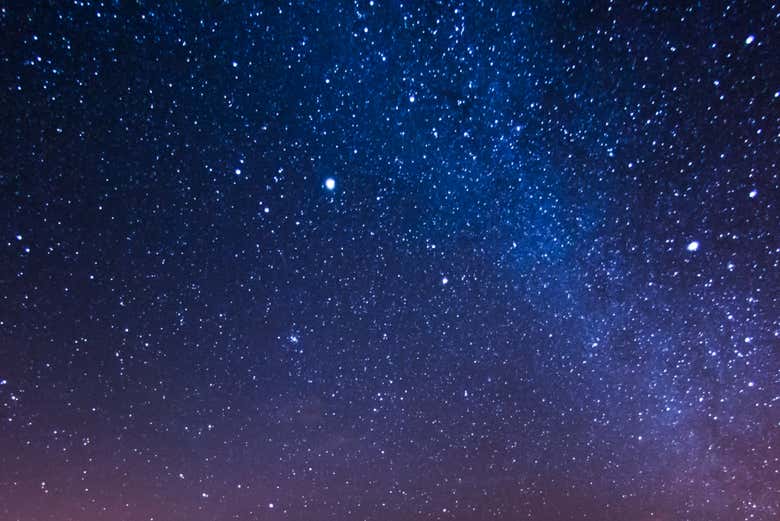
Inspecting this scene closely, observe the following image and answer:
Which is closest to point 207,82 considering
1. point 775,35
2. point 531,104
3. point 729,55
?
point 531,104

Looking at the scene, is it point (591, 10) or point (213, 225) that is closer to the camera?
point (591, 10)

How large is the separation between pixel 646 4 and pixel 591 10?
227 mm

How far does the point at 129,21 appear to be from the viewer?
150 centimetres

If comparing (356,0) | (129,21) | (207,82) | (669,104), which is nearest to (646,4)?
(669,104)

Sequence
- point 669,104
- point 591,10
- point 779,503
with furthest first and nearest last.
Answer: point 779,503
point 669,104
point 591,10

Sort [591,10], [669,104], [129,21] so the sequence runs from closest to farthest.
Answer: [129,21]
[591,10]
[669,104]

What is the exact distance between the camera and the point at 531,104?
71.8 inches

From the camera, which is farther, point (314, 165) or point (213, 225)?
point (213, 225)

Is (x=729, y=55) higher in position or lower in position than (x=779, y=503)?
higher

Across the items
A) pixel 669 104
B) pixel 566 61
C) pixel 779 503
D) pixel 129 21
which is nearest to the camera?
pixel 129 21

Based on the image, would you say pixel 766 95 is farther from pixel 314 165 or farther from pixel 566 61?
pixel 314 165

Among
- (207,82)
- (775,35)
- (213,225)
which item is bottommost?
(213,225)

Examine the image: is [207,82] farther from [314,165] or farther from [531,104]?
[531,104]

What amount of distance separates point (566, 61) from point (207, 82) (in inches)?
60.6
